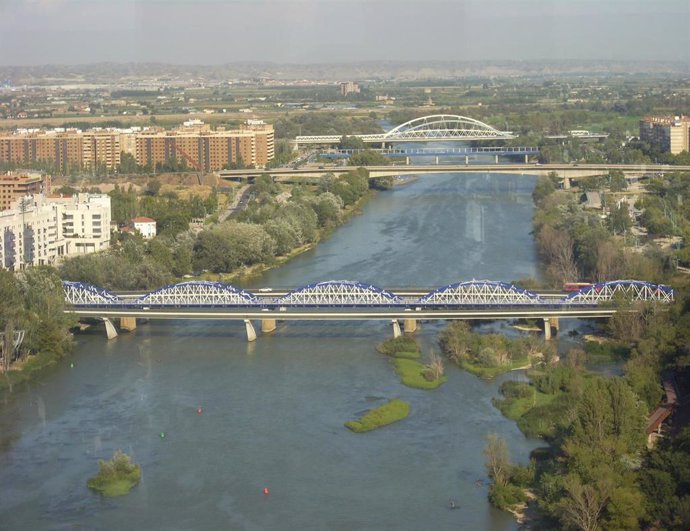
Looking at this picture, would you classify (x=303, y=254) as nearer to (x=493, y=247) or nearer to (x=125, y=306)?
(x=493, y=247)

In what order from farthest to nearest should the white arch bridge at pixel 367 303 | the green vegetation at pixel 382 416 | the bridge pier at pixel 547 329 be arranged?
the white arch bridge at pixel 367 303 < the bridge pier at pixel 547 329 < the green vegetation at pixel 382 416

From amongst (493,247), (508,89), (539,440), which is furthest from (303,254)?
(508,89)

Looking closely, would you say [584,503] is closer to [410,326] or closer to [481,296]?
[410,326]

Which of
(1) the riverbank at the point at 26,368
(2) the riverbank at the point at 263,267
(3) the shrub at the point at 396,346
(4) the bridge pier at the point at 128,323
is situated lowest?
(2) the riverbank at the point at 263,267

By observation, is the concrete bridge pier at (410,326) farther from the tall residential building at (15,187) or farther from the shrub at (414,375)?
the tall residential building at (15,187)

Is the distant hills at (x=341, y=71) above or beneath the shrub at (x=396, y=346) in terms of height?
above

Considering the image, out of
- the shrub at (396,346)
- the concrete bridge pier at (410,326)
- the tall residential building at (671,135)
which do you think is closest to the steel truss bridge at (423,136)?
the tall residential building at (671,135)

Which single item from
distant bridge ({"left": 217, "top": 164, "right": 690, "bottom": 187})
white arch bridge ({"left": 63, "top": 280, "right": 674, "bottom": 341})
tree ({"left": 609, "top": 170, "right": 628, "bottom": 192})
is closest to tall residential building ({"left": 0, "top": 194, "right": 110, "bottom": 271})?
white arch bridge ({"left": 63, "top": 280, "right": 674, "bottom": 341})
